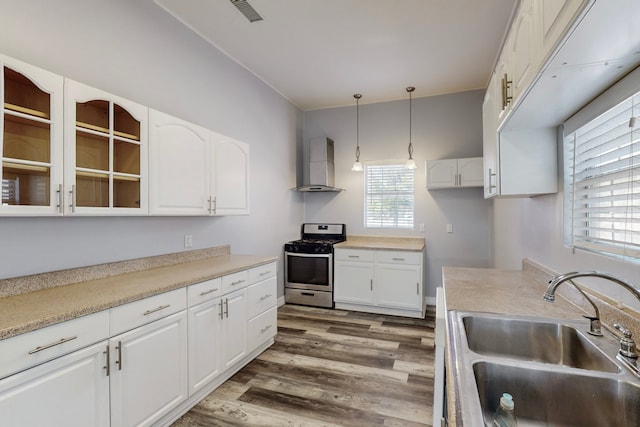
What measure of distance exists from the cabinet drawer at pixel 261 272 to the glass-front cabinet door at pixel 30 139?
144cm

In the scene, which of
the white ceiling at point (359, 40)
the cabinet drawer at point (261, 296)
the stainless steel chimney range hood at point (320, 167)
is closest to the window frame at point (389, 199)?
the stainless steel chimney range hood at point (320, 167)

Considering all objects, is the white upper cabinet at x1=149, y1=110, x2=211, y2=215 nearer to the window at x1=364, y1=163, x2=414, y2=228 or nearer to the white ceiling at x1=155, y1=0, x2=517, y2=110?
the white ceiling at x1=155, y1=0, x2=517, y2=110

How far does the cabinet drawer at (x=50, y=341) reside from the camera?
1192 millimetres

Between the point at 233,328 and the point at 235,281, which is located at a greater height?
the point at 235,281

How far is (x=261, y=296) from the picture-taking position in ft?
9.30

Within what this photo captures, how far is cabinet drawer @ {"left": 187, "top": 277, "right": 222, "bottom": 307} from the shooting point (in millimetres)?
2059

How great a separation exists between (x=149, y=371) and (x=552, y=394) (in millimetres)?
1877

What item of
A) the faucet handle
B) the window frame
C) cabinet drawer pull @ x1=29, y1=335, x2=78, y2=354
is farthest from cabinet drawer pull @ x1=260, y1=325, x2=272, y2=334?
the faucet handle

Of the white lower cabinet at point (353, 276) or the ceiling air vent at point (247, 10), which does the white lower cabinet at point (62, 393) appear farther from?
the white lower cabinet at point (353, 276)

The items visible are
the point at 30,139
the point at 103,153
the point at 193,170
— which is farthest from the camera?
the point at 193,170

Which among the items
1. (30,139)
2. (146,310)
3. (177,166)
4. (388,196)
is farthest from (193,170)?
(388,196)

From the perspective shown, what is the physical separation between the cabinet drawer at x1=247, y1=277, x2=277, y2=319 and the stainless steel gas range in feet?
4.21

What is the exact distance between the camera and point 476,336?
1.45 m

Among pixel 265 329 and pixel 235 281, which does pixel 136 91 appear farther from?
pixel 265 329
